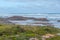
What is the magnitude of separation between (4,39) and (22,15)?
29.5m

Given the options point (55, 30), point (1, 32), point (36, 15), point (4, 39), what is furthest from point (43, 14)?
point (4, 39)

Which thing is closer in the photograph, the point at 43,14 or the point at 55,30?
the point at 55,30

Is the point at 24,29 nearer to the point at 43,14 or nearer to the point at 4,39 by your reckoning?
the point at 4,39

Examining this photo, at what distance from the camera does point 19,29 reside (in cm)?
2220

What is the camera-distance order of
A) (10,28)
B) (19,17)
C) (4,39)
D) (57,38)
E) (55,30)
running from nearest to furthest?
(4,39), (57,38), (10,28), (55,30), (19,17)

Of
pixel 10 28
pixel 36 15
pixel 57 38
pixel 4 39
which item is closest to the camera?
pixel 4 39

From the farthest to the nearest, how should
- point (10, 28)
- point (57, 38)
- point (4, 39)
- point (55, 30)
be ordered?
point (55, 30) < point (10, 28) < point (57, 38) < point (4, 39)

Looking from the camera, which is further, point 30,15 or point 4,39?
point 30,15

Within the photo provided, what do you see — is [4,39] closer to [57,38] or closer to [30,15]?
[57,38]

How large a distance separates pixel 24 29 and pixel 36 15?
25.4m

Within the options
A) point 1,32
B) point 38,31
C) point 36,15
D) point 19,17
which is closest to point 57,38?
point 38,31

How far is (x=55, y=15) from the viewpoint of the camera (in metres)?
45.9

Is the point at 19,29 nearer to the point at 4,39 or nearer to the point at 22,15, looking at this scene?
the point at 4,39

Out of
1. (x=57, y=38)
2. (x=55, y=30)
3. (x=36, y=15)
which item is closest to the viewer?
(x=57, y=38)
